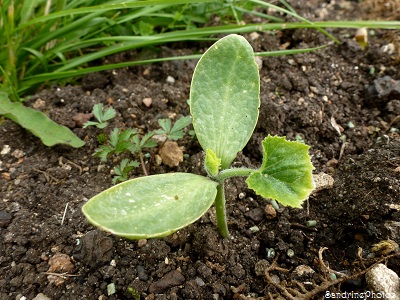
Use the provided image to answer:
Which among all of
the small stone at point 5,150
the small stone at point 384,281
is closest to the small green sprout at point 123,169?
the small stone at point 5,150

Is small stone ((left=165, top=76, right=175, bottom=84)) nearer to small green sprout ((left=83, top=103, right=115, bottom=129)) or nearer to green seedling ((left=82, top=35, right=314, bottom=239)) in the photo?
small green sprout ((left=83, top=103, right=115, bottom=129))

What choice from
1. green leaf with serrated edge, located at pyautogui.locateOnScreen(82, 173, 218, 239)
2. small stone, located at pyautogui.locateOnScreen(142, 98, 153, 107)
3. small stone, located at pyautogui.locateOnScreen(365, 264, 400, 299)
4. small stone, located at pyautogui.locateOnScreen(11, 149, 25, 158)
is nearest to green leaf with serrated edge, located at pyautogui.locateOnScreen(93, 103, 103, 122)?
small stone, located at pyautogui.locateOnScreen(142, 98, 153, 107)

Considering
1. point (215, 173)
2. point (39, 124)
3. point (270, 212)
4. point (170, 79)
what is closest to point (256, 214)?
point (270, 212)

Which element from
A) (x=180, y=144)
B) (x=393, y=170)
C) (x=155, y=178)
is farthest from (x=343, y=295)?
(x=180, y=144)

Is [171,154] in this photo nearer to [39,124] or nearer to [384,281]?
[39,124]

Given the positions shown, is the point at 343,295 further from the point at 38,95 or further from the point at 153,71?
the point at 38,95

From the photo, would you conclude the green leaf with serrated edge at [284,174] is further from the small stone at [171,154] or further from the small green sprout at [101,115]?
the small green sprout at [101,115]
